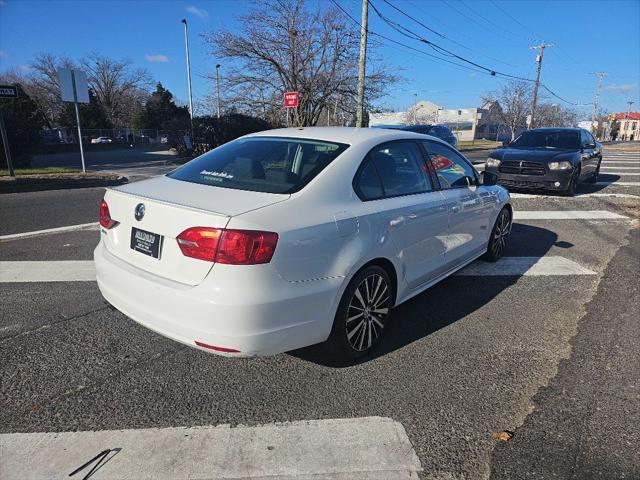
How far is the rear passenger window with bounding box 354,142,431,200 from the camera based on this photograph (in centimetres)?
324

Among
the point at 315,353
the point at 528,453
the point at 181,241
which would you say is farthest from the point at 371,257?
the point at 528,453

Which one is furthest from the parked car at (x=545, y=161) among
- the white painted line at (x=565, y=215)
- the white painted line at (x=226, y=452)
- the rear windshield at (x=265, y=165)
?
the white painted line at (x=226, y=452)

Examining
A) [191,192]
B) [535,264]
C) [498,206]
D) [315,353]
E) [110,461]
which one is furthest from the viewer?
[535,264]

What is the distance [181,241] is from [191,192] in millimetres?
450

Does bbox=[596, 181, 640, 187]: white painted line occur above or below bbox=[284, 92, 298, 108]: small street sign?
below

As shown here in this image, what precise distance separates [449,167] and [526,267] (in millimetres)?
1936

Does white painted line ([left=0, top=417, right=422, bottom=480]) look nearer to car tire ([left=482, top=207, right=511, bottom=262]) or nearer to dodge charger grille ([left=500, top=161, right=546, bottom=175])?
car tire ([left=482, top=207, right=511, bottom=262])

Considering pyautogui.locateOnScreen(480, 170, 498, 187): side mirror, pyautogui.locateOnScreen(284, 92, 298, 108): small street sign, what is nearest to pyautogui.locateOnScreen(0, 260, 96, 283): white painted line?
pyautogui.locateOnScreen(480, 170, 498, 187): side mirror

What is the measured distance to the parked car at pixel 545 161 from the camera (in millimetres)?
10133

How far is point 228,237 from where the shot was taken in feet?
7.96

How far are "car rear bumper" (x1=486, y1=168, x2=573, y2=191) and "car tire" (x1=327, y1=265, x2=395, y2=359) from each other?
8235mm

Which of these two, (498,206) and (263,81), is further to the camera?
(263,81)

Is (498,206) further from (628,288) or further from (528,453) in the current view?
(528,453)

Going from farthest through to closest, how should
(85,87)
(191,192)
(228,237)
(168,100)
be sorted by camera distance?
1. (168,100)
2. (85,87)
3. (191,192)
4. (228,237)
